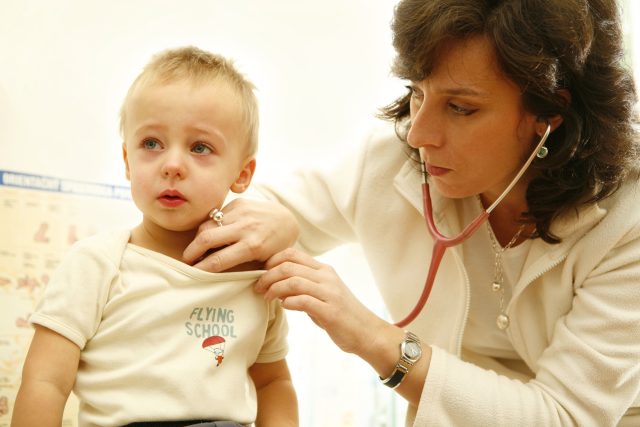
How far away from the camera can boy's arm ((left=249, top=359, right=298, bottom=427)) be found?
1.28m

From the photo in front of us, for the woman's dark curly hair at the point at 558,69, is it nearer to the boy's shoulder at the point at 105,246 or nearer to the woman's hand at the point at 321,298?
the woman's hand at the point at 321,298

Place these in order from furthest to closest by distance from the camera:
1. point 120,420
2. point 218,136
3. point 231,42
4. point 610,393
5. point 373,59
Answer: point 373,59 → point 231,42 → point 610,393 → point 218,136 → point 120,420

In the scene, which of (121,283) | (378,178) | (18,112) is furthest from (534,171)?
(18,112)

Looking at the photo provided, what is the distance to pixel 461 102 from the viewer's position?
4.17ft

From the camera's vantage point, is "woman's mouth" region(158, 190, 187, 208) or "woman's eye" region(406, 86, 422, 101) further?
"woman's eye" region(406, 86, 422, 101)

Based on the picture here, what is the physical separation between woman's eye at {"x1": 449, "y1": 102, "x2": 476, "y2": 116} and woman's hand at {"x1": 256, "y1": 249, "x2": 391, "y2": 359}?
0.40 metres

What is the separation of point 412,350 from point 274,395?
0.29m

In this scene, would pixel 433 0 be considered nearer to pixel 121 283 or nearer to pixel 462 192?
pixel 462 192

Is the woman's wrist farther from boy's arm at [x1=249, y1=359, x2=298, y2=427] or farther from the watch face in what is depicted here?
boy's arm at [x1=249, y1=359, x2=298, y2=427]

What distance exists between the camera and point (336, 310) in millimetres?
1229

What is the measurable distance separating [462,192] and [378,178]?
29 centimetres

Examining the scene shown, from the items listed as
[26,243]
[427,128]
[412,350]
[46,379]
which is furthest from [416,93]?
[26,243]

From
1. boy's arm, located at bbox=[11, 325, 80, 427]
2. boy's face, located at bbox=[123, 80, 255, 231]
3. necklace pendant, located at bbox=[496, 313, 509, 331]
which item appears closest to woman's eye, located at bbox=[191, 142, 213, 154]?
boy's face, located at bbox=[123, 80, 255, 231]

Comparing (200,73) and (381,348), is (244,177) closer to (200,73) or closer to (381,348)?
(200,73)
